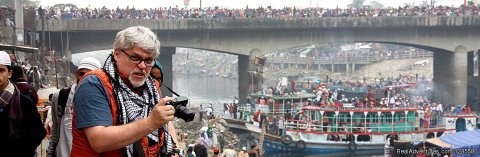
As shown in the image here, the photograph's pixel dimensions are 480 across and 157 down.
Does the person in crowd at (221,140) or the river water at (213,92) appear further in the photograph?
the river water at (213,92)

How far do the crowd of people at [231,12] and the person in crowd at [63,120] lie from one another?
30.9 metres

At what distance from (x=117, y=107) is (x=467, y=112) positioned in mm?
30245

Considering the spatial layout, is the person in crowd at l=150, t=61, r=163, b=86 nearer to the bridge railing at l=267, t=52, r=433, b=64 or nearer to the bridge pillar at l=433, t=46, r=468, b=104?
the bridge pillar at l=433, t=46, r=468, b=104

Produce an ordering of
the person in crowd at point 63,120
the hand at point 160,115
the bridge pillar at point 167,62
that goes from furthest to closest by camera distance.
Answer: the bridge pillar at point 167,62
the person in crowd at point 63,120
the hand at point 160,115

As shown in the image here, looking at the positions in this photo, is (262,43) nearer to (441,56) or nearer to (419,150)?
(441,56)

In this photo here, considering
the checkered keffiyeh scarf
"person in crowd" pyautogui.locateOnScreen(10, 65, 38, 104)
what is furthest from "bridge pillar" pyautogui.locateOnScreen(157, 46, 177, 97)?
the checkered keffiyeh scarf

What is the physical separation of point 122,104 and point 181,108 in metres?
0.30

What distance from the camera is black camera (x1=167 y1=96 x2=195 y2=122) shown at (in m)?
3.07

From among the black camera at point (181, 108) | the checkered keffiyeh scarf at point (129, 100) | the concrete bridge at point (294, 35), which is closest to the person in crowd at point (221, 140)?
the concrete bridge at point (294, 35)

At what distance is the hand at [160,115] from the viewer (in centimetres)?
304

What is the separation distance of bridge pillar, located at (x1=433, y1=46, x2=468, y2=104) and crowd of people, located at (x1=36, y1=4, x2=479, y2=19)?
263cm

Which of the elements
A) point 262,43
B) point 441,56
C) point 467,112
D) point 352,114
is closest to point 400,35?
point 441,56

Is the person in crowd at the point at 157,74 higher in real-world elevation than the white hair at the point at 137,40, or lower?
lower

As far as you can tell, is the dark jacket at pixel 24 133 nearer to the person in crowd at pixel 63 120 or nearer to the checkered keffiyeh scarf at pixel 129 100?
the person in crowd at pixel 63 120
